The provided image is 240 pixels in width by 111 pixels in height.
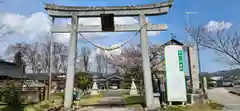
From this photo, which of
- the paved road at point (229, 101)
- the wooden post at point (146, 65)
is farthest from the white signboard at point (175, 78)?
the paved road at point (229, 101)

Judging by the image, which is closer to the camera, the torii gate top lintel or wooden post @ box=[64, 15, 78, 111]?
wooden post @ box=[64, 15, 78, 111]

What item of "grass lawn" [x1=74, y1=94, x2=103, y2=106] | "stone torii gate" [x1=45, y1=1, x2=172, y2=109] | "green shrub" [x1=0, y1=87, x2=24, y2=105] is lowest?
"grass lawn" [x1=74, y1=94, x2=103, y2=106]

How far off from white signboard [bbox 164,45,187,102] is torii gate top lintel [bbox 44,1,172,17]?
10.5ft

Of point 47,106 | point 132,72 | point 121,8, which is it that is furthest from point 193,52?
point 132,72

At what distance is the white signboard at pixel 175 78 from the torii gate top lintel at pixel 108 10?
319 centimetres

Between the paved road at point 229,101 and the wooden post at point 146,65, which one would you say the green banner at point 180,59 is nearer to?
the wooden post at point 146,65

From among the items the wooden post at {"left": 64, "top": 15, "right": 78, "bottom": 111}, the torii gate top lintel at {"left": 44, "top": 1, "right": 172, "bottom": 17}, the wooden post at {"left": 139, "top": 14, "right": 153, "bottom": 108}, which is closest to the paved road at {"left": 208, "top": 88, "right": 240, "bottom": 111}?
the wooden post at {"left": 139, "top": 14, "right": 153, "bottom": 108}

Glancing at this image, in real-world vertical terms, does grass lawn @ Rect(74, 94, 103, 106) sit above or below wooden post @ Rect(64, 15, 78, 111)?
below

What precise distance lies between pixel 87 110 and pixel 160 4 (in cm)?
735

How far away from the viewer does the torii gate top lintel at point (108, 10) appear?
12664 mm

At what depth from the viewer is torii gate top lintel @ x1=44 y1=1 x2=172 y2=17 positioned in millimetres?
12664

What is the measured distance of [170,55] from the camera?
14.3 meters

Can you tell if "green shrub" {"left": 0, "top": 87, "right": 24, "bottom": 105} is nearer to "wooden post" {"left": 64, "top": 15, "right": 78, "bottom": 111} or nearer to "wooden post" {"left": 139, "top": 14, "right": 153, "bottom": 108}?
"wooden post" {"left": 64, "top": 15, "right": 78, "bottom": 111}

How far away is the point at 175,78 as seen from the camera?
14.1 m
